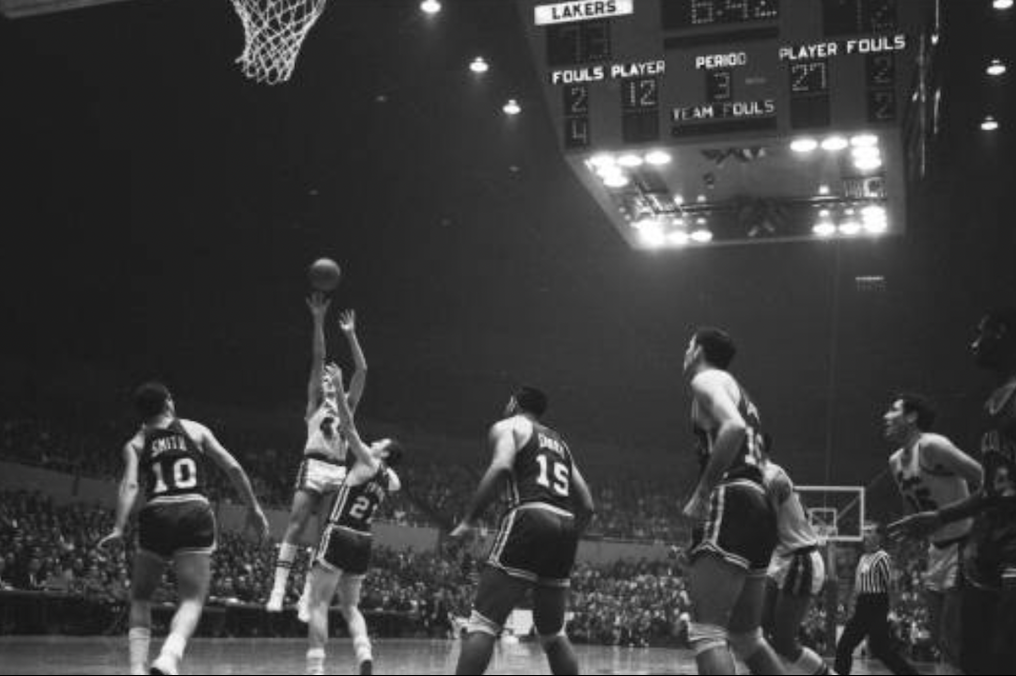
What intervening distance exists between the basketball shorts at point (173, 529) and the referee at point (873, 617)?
5.83 metres

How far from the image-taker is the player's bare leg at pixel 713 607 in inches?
216

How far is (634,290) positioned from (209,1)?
19.2m

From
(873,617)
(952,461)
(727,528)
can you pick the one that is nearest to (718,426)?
(727,528)

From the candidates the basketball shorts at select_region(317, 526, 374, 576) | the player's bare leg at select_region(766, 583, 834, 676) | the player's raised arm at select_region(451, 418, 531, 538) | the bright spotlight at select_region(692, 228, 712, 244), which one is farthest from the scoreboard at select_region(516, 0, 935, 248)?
the player's raised arm at select_region(451, 418, 531, 538)

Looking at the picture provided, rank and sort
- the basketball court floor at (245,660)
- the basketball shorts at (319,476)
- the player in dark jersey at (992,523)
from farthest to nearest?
the basketball shorts at (319,476) → the basketball court floor at (245,660) → the player in dark jersey at (992,523)

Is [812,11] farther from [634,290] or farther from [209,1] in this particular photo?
[634,290]

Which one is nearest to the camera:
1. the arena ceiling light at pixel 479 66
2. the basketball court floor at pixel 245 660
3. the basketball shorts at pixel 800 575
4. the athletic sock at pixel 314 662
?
the athletic sock at pixel 314 662

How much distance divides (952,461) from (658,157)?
8.90 meters

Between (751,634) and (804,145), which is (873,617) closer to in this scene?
(751,634)

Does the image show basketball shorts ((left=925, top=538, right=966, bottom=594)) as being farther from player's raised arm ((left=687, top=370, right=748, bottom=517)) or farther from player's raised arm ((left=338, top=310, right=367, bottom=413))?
player's raised arm ((left=338, top=310, right=367, bottom=413))

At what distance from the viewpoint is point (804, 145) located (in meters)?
14.5

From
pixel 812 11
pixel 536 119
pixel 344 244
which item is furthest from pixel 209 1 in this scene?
pixel 344 244

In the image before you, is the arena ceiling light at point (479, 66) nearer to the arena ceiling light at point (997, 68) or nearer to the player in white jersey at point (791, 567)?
the arena ceiling light at point (997, 68)

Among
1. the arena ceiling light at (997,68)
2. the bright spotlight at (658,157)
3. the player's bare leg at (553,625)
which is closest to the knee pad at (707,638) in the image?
the player's bare leg at (553,625)
